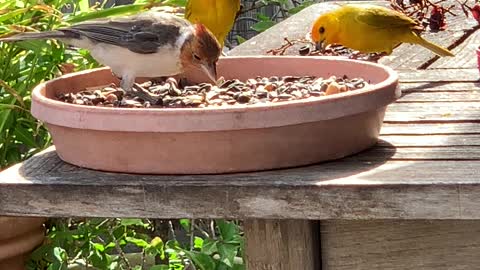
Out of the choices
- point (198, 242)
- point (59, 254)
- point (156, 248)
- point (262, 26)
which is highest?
point (262, 26)

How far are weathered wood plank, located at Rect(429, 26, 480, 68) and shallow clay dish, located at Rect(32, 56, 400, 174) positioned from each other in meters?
0.93

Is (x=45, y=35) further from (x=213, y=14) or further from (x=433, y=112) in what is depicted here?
(x=213, y=14)

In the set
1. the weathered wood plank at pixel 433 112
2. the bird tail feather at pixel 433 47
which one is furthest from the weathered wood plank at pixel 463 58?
the weathered wood plank at pixel 433 112

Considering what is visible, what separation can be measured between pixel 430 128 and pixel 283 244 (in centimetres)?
40

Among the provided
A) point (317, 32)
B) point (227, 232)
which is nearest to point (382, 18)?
point (317, 32)

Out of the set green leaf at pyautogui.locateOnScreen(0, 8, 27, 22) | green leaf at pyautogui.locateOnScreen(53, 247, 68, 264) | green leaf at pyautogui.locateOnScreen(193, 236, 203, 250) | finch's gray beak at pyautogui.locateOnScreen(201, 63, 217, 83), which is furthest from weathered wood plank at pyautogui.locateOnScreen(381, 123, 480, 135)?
green leaf at pyautogui.locateOnScreen(193, 236, 203, 250)

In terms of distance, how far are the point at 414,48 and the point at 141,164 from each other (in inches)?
62.1

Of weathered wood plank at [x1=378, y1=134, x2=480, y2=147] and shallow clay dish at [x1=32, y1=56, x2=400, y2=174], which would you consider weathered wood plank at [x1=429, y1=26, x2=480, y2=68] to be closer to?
weathered wood plank at [x1=378, y1=134, x2=480, y2=147]

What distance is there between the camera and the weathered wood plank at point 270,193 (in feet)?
4.50

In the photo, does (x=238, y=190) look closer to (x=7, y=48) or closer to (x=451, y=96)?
(x=451, y=96)

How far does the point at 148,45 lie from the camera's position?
2064 mm

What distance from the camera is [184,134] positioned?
1.50 meters

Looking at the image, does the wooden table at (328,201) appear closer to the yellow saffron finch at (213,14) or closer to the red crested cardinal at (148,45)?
the red crested cardinal at (148,45)

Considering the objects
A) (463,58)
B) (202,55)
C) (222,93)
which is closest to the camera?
(222,93)
